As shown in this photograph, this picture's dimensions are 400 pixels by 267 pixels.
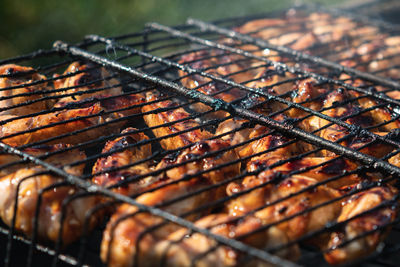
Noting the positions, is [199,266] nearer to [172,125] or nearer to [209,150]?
[209,150]

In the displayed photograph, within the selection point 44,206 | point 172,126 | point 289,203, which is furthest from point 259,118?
point 44,206

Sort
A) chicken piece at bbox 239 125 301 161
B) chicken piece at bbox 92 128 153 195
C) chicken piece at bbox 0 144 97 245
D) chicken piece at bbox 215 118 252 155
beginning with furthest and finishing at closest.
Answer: chicken piece at bbox 215 118 252 155
chicken piece at bbox 239 125 301 161
chicken piece at bbox 92 128 153 195
chicken piece at bbox 0 144 97 245

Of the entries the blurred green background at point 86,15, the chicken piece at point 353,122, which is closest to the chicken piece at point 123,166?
the chicken piece at point 353,122

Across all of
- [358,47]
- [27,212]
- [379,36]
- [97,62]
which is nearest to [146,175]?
[27,212]

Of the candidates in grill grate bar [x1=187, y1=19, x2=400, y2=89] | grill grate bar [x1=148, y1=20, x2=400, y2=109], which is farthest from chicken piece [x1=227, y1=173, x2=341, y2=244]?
grill grate bar [x1=187, y1=19, x2=400, y2=89]

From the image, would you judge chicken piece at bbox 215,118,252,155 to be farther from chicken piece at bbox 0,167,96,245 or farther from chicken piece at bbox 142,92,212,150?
chicken piece at bbox 0,167,96,245
